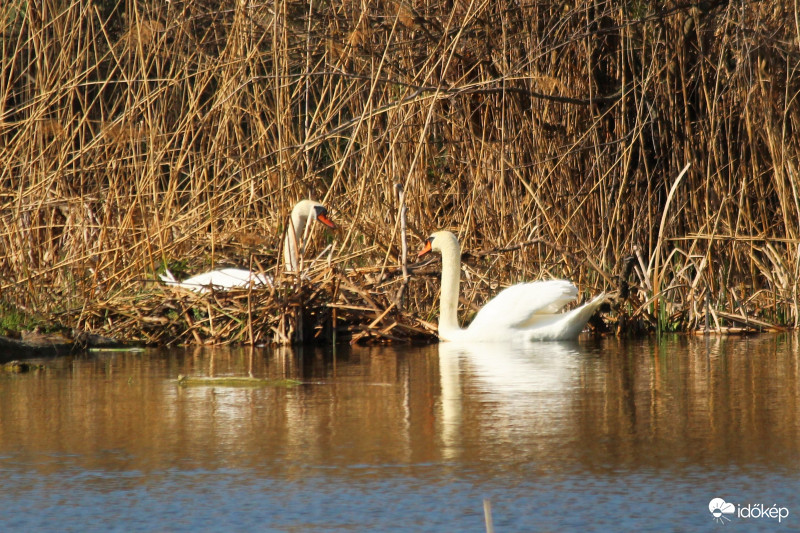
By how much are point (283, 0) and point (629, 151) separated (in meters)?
2.84

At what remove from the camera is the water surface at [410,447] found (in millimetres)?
3477

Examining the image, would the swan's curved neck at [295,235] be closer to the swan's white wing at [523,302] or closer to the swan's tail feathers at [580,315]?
the swan's white wing at [523,302]

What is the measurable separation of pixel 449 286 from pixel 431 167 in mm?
1812

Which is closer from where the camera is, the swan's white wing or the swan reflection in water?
the swan reflection in water

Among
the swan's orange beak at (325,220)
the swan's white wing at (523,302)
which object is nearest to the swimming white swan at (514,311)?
the swan's white wing at (523,302)

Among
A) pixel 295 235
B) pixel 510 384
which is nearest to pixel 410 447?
pixel 510 384

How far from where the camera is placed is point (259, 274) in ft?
28.8

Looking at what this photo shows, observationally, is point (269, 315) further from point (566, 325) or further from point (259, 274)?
point (566, 325)

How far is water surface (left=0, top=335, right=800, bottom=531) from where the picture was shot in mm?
3477

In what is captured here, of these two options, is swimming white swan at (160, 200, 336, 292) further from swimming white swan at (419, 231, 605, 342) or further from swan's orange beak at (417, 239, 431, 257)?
swimming white swan at (419, 231, 605, 342)

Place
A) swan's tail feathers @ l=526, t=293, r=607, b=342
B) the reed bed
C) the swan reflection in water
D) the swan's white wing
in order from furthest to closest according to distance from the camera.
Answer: the reed bed → swan's tail feathers @ l=526, t=293, r=607, b=342 → the swan's white wing → the swan reflection in water

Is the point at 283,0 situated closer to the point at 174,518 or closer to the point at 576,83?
the point at 576,83

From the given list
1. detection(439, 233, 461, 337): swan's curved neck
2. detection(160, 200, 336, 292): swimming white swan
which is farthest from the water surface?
detection(160, 200, 336, 292): swimming white swan

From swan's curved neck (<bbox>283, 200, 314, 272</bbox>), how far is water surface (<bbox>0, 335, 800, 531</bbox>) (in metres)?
1.92
